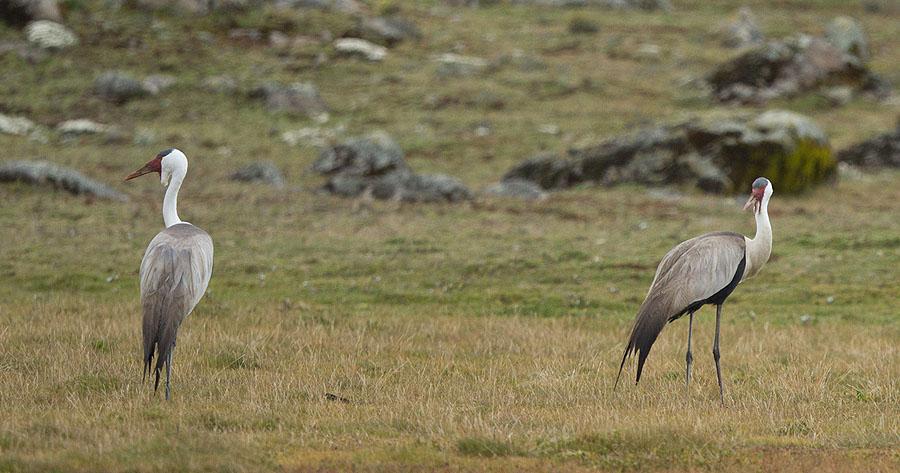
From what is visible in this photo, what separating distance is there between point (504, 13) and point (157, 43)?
68.7ft

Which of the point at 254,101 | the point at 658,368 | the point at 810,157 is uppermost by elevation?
the point at 658,368

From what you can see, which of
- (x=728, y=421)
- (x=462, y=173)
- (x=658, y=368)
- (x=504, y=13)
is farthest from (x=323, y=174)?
(x=504, y=13)

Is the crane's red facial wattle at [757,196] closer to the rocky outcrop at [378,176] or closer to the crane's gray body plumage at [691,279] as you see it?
the crane's gray body plumage at [691,279]

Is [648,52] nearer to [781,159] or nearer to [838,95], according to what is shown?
[838,95]

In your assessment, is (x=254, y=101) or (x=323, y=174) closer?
(x=323, y=174)

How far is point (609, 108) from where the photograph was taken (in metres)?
41.7

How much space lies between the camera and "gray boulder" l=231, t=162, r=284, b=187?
3167cm

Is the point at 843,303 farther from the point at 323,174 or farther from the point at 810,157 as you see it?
the point at 323,174

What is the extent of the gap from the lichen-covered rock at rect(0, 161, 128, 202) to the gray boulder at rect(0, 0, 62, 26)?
21.2m

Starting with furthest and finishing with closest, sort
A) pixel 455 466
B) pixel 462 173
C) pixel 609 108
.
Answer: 1. pixel 609 108
2. pixel 462 173
3. pixel 455 466

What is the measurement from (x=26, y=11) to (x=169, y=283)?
131 feet

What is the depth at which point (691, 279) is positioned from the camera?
12.1 m

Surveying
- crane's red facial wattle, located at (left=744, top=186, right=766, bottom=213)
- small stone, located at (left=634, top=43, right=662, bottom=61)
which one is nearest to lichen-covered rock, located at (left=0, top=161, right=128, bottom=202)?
crane's red facial wattle, located at (left=744, top=186, right=766, bottom=213)

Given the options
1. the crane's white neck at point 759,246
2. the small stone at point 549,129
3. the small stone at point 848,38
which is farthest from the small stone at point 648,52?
the crane's white neck at point 759,246
